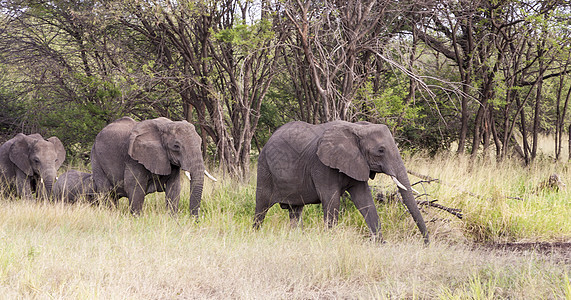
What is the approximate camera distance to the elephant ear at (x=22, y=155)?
381 inches

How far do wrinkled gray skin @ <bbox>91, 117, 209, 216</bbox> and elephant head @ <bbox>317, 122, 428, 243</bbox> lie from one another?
1994 mm

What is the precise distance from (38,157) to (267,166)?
454 cm

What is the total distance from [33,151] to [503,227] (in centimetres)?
766

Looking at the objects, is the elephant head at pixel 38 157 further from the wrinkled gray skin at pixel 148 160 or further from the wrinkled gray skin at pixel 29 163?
the wrinkled gray skin at pixel 148 160

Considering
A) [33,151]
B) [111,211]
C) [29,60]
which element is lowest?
Answer: [111,211]

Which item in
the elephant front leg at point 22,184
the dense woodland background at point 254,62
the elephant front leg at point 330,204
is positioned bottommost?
the elephant front leg at point 22,184

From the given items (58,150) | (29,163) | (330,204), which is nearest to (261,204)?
(330,204)

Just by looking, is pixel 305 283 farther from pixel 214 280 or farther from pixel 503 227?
pixel 503 227

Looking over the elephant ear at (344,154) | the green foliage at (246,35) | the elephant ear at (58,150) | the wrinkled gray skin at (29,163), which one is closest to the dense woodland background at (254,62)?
the green foliage at (246,35)

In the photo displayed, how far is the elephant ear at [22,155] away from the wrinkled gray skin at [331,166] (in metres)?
4.81

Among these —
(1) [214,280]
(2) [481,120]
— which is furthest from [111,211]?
(2) [481,120]

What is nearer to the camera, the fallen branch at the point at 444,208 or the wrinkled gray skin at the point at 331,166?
the wrinkled gray skin at the point at 331,166

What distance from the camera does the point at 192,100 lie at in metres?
11.9

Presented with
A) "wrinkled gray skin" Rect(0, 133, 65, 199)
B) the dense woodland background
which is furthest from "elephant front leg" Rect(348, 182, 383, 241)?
"wrinkled gray skin" Rect(0, 133, 65, 199)
